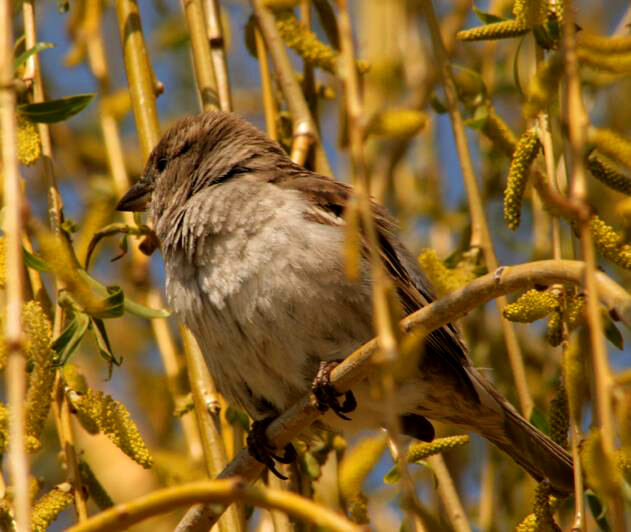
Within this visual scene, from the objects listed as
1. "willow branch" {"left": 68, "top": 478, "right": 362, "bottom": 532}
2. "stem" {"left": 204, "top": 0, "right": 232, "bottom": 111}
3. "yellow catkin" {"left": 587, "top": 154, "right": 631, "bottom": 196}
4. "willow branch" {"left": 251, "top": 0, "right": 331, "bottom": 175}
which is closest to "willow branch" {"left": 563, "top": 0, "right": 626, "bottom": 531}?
"willow branch" {"left": 68, "top": 478, "right": 362, "bottom": 532}

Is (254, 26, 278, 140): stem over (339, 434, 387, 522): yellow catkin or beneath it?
over

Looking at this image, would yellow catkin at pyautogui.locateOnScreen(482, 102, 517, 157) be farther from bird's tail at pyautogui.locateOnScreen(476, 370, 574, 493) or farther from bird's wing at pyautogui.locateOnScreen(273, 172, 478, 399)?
bird's tail at pyautogui.locateOnScreen(476, 370, 574, 493)

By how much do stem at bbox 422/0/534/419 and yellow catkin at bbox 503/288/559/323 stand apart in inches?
28.4

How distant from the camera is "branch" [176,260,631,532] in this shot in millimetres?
1834

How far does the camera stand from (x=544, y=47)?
3035 mm

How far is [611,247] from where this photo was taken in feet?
8.43

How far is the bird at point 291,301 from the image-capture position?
3500 mm

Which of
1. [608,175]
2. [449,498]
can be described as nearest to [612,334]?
[608,175]

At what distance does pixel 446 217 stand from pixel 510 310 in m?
2.64

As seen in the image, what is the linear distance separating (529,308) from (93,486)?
4.90 ft

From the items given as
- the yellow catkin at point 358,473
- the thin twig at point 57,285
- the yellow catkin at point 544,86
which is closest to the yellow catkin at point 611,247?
the yellow catkin at point 544,86

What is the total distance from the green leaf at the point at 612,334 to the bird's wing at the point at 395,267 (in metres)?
0.69

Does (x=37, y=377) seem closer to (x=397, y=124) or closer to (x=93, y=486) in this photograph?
(x=93, y=486)

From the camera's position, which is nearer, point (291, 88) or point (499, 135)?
point (499, 135)
